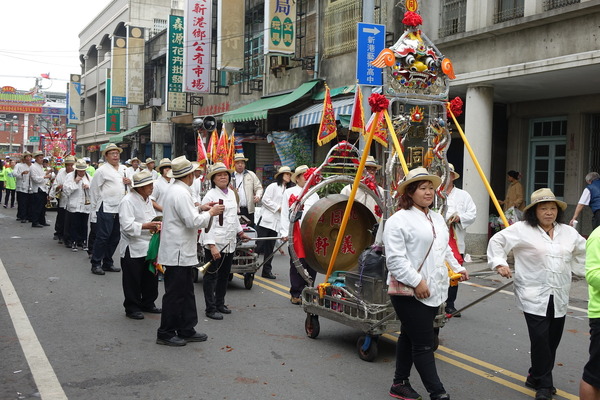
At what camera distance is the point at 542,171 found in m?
15.3

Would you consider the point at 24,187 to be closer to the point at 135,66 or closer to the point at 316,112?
the point at 316,112

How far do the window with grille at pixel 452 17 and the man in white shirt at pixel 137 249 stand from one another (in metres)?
9.64

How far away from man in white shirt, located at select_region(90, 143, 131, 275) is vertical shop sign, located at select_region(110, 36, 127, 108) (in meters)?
25.2

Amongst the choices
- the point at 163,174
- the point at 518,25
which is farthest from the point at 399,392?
the point at 518,25

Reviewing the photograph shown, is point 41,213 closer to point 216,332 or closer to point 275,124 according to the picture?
point 275,124

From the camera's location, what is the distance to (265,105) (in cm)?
1983

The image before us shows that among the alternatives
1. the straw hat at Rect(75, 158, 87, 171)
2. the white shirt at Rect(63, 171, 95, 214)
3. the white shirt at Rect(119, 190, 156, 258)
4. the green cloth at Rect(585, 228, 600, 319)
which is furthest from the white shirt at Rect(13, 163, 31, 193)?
the green cloth at Rect(585, 228, 600, 319)

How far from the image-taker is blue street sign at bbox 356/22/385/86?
1269 centimetres

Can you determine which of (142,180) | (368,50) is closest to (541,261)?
(142,180)

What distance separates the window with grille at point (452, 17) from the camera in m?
14.7

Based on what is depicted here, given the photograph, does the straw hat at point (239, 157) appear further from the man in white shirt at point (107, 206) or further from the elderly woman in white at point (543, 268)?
the elderly woman in white at point (543, 268)

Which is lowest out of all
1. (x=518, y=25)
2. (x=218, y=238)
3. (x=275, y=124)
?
(x=218, y=238)

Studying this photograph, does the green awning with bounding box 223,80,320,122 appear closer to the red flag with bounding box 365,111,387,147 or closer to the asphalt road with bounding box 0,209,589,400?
the asphalt road with bounding box 0,209,589,400

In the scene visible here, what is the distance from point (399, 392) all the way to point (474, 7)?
1103cm
